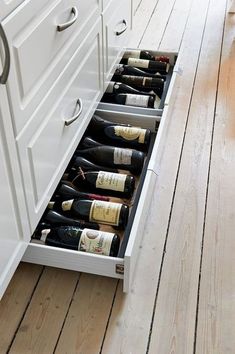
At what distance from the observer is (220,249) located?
5.27 ft

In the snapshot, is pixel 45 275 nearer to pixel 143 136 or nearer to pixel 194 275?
pixel 194 275

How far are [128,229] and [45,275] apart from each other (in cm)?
31

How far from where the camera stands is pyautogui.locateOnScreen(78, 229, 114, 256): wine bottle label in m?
1.42

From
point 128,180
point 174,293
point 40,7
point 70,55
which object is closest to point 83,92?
point 70,55

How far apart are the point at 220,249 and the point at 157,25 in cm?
192

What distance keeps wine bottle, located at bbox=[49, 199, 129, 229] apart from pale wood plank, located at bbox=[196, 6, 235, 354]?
32cm

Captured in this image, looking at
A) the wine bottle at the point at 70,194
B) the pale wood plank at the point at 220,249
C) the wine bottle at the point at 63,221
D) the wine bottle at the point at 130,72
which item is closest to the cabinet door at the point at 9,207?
the wine bottle at the point at 63,221

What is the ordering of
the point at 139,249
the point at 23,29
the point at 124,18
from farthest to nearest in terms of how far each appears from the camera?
the point at 124,18, the point at 139,249, the point at 23,29

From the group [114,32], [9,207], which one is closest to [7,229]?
[9,207]

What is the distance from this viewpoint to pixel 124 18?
223cm

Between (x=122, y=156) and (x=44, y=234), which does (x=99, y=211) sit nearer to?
(x=44, y=234)

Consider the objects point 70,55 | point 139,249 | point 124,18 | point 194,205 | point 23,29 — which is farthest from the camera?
point 124,18

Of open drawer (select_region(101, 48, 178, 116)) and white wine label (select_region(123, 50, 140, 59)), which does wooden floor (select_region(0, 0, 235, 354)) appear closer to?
open drawer (select_region(101, 48, 178, 116))

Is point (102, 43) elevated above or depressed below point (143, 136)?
above
